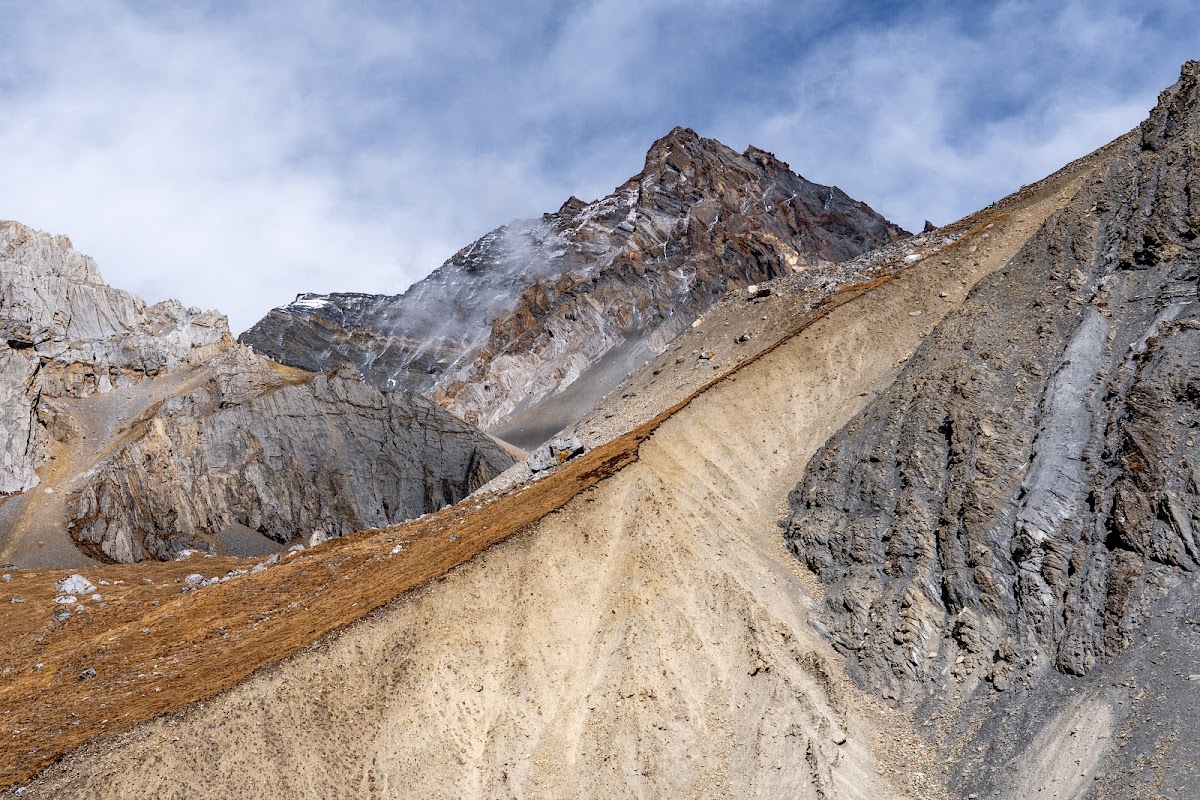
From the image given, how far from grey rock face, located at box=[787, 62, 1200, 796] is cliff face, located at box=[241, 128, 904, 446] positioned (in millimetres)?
81178

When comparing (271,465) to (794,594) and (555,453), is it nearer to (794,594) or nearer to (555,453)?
(555,453)

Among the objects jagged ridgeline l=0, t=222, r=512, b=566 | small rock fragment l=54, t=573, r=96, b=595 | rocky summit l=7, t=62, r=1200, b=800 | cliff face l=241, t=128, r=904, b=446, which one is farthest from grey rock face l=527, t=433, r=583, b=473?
cliff face l=241, t=128, r=904, b=446

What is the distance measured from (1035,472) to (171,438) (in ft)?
218

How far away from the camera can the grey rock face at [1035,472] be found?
22.8 metres

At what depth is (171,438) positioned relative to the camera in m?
72.2

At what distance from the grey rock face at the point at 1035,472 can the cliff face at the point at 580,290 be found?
266 ft

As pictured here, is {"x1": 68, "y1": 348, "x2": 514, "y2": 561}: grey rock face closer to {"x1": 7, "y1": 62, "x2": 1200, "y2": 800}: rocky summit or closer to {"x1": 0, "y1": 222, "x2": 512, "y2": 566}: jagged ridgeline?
{"x1": 0, "y1": 222, "x2": 512, "y2": 566}: jagged ridgeline

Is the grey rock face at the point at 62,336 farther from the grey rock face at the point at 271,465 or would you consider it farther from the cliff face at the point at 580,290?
the cliff face at the point at 580,290

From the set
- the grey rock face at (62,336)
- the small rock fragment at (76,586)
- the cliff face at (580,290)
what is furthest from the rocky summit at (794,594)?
the cliff face at (580,290)

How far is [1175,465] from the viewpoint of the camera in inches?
915

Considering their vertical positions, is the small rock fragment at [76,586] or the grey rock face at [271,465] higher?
the grey rock face at [271,465]

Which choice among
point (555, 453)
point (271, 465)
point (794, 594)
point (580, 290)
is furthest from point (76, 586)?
point (580, 290)

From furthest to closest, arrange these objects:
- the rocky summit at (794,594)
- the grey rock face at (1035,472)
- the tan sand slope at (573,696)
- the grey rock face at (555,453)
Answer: the grey rock face at (555,453) < the grey rock face at (1035,472) < the tan sand slope at (573,696) < the rocky summit at (794,594)

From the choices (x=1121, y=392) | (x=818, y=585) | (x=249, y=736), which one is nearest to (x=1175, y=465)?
(x=1121, y=392)
